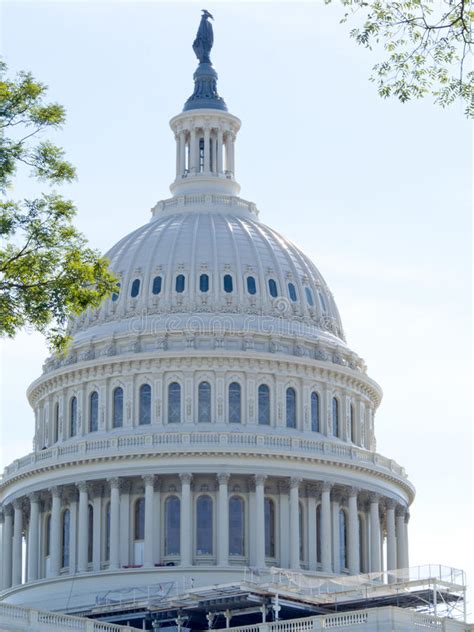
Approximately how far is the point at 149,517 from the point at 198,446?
5.75 m

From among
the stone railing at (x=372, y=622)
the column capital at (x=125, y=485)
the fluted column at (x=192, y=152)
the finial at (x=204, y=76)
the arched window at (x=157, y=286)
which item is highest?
the finial at (x=204, y=76)

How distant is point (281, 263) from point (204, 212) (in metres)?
8.16

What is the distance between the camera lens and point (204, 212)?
450 feet

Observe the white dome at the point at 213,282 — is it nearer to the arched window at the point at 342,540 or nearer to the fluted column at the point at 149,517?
the fluted column at the point at 149,517

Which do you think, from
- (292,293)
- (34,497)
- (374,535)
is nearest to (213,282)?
(292,293)

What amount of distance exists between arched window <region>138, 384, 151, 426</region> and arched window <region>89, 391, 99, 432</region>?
3.43m

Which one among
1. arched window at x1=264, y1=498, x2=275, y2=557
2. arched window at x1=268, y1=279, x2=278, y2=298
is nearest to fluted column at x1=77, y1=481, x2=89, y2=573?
arched window at x1=264, y1=498, x2=275, y2=557

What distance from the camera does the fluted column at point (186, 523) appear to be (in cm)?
11938

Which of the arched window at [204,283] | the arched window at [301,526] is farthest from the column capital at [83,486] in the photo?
the arched window at [204,283]

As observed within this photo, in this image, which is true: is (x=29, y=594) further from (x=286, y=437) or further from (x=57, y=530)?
(x=286, y=437)

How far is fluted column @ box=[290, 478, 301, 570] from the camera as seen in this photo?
121062 millimetres

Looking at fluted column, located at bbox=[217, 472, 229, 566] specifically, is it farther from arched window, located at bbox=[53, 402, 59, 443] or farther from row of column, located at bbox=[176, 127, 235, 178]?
row of column, located at bbox=[176, 127, 235, 178]

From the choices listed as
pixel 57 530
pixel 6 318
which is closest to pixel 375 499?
pixel 57 530

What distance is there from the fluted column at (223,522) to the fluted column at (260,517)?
6.66 feet
